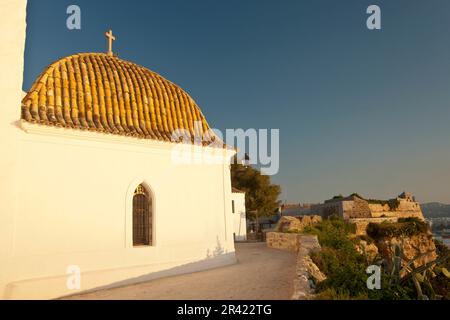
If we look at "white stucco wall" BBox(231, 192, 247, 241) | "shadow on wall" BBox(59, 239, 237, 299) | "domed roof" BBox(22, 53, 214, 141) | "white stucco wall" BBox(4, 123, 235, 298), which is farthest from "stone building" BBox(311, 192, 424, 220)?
"domed roof" BBox(22, 53, 214, 141)

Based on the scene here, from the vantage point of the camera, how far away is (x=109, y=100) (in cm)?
1084

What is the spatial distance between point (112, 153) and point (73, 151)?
1.12 meters

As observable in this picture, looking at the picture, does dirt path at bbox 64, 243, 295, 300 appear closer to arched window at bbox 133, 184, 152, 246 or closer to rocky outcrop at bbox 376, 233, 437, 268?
arched window at bbox 133, 184, 152, 246

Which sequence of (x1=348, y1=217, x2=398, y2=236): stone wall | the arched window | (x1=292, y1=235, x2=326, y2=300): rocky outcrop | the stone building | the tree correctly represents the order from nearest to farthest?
(x1=292, y1=235, x2=326, y2=300): rocky outcrop < the arched window < (x1=348, y1=217, x2=398, y2=236): stone wall < the tree < the stone building

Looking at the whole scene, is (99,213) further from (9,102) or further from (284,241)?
(284,241)

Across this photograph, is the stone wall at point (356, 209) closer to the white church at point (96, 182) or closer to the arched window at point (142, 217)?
the white church at point (96, 182)

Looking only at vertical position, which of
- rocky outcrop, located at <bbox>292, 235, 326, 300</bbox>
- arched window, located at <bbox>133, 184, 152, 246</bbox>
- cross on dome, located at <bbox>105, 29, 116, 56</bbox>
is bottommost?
rocky outcrop, located at <bbox>292, 235, 326, 300</bbox>

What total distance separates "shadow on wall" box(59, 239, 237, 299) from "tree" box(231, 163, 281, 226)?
2521 cm

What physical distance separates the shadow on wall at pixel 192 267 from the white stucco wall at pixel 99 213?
0.04 meters

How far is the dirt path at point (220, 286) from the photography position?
7.81m

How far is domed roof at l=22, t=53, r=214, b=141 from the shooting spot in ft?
30.8

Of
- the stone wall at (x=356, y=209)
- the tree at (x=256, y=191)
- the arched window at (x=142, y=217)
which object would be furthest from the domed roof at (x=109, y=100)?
the stone wall at (x=356, y=209)

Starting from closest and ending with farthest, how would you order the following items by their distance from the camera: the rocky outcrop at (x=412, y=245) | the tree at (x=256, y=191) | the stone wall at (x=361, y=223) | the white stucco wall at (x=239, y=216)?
the rocky outcrop at (x=412, y=245), the white stucco wall at (x=239, y=216), the stone wall at (x=361, y=223), the tree at (x=256, y=191)

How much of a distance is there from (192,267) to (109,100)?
631cm
